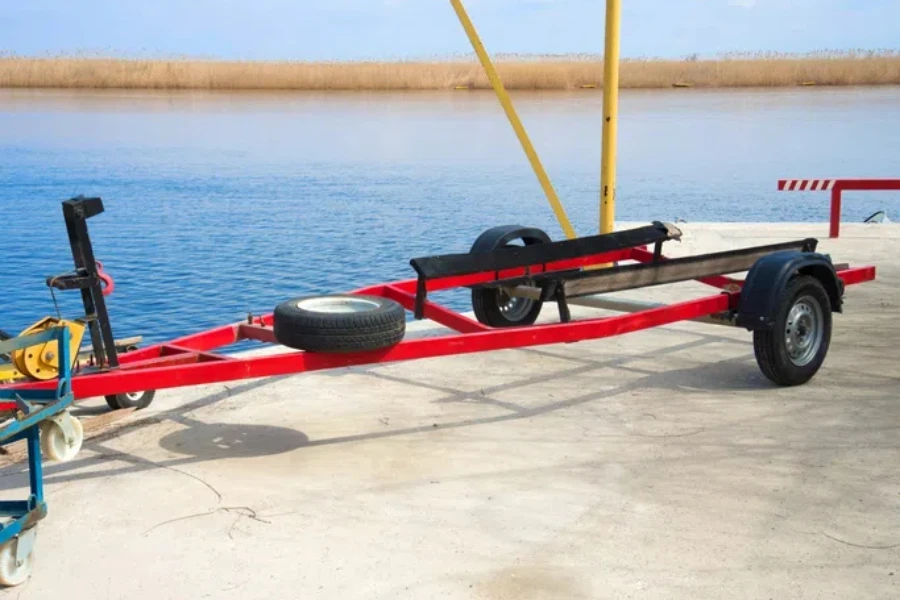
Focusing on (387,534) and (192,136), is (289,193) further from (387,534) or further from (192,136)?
(387,534)

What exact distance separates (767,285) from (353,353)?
285cm

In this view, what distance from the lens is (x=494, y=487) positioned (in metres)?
6.12

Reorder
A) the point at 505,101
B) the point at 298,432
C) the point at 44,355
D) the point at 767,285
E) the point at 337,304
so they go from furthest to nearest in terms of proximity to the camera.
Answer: the point at 505,101, the point at 767,285, the point at 298,432, the point at 337,304, the point at 44,355

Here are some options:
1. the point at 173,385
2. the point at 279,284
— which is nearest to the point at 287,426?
the point at 173,385

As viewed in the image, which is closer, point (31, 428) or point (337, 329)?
point (31, 428)

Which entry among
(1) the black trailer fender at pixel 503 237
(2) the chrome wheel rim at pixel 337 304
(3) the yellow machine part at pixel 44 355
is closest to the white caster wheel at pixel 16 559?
(3) the yellow machine part at pixel 44 355

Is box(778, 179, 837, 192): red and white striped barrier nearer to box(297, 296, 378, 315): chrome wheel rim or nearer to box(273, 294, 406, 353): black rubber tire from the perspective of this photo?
box(297, 296, 378, 315): chrome wheel rim

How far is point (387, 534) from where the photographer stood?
5512 millimetres

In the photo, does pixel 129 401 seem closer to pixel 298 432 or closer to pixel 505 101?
pixel 298 432

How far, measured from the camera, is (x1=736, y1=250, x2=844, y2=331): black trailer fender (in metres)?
7.48

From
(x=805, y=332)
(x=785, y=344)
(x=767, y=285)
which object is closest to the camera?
(x=767, y=285)

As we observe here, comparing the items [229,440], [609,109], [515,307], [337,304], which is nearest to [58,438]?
[229,440]

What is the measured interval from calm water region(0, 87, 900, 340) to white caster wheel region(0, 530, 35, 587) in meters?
7.55

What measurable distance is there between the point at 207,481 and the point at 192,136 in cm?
3517
